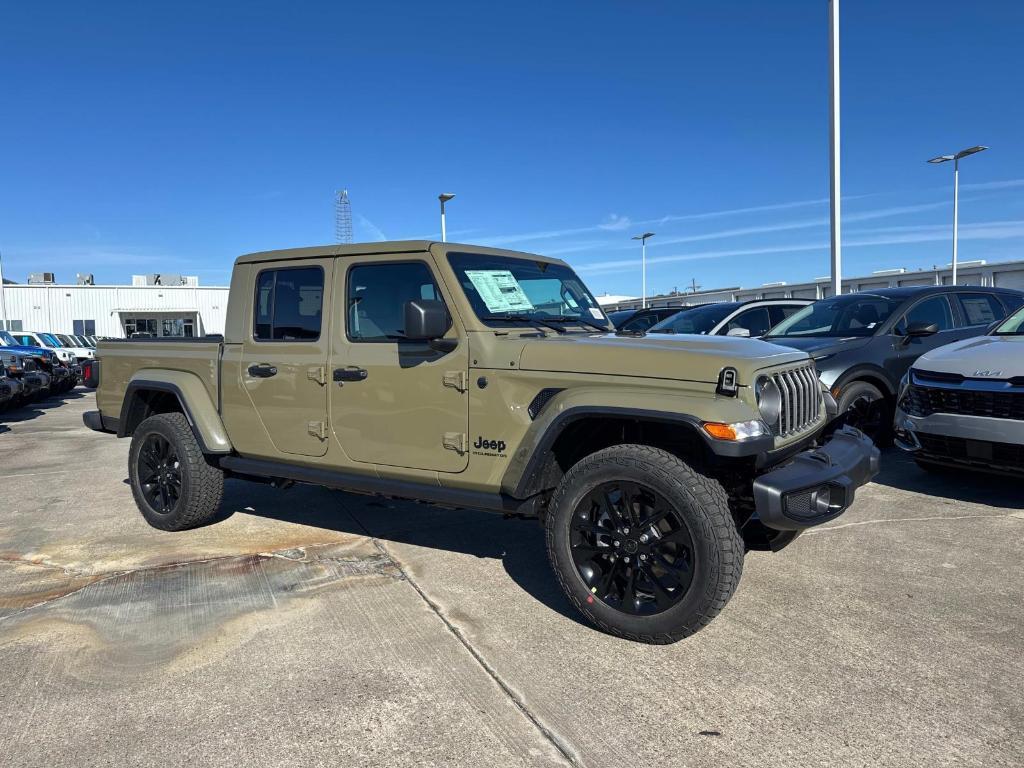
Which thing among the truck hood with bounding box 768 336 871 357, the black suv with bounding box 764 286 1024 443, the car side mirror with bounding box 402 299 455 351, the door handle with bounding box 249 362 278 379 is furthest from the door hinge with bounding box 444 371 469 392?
the black suv with bounding box 764 286 1024 443

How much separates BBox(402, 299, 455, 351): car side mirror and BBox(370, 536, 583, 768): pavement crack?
1.36 meters

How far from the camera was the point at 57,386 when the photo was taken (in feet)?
52.8

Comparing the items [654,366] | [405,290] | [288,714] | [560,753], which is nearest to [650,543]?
[654,366]

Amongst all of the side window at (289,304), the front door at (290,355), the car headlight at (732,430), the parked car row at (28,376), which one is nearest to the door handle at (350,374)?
the front door at (290,355)

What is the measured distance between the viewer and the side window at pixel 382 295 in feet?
13.0

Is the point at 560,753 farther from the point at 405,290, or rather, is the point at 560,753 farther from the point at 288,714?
the point at 405,290

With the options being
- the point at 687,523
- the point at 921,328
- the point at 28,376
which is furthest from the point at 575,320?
the point at 28,376

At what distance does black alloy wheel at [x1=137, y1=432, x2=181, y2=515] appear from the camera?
5043 millimetres

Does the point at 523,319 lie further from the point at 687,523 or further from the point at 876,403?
the point at 876,403

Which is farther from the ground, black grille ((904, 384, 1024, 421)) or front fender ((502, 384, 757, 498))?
front fender ((502, 384, 757, 498))

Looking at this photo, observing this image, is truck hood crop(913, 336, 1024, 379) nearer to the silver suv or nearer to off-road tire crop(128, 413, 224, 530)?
the silver suv

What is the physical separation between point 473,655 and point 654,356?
5.01 ft

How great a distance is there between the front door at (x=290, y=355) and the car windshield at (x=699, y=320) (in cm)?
661

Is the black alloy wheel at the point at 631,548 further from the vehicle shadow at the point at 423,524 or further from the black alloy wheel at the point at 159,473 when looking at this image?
the black alloy wheel at the point at 159,473
